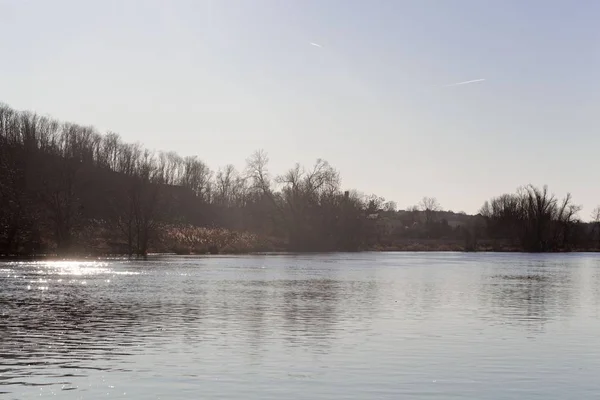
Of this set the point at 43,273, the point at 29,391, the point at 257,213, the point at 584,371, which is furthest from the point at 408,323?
the point at 257,213

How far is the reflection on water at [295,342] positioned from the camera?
57.1 ft

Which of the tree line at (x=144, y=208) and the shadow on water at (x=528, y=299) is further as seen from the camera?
the tree line at (x=144, y=208)

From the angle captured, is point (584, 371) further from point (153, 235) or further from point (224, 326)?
point (153, 235)

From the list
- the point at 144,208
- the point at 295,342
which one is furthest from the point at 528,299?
the point at 144,208

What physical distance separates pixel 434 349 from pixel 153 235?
86.9 metres

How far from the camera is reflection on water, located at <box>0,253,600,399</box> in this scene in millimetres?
17391

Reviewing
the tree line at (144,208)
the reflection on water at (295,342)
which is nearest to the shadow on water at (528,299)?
the reflection on water at (295,342)

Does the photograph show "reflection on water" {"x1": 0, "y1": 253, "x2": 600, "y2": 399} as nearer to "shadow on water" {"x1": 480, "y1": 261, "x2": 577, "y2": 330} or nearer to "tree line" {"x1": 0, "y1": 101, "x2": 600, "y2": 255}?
"shadow on water" {"x1": 480, "y1": 261, "x2": 577, "y2": 330}

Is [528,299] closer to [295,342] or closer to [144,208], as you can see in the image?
[295,342]

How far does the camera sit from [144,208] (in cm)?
10069

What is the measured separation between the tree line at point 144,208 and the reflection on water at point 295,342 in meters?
52.6

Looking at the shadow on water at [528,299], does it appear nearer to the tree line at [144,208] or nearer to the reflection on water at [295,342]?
the reflection on water at [295,342]

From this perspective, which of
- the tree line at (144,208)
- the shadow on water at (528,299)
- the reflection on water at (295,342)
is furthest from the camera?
the tree line at (144,208)

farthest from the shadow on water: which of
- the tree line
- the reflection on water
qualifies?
the tree line
